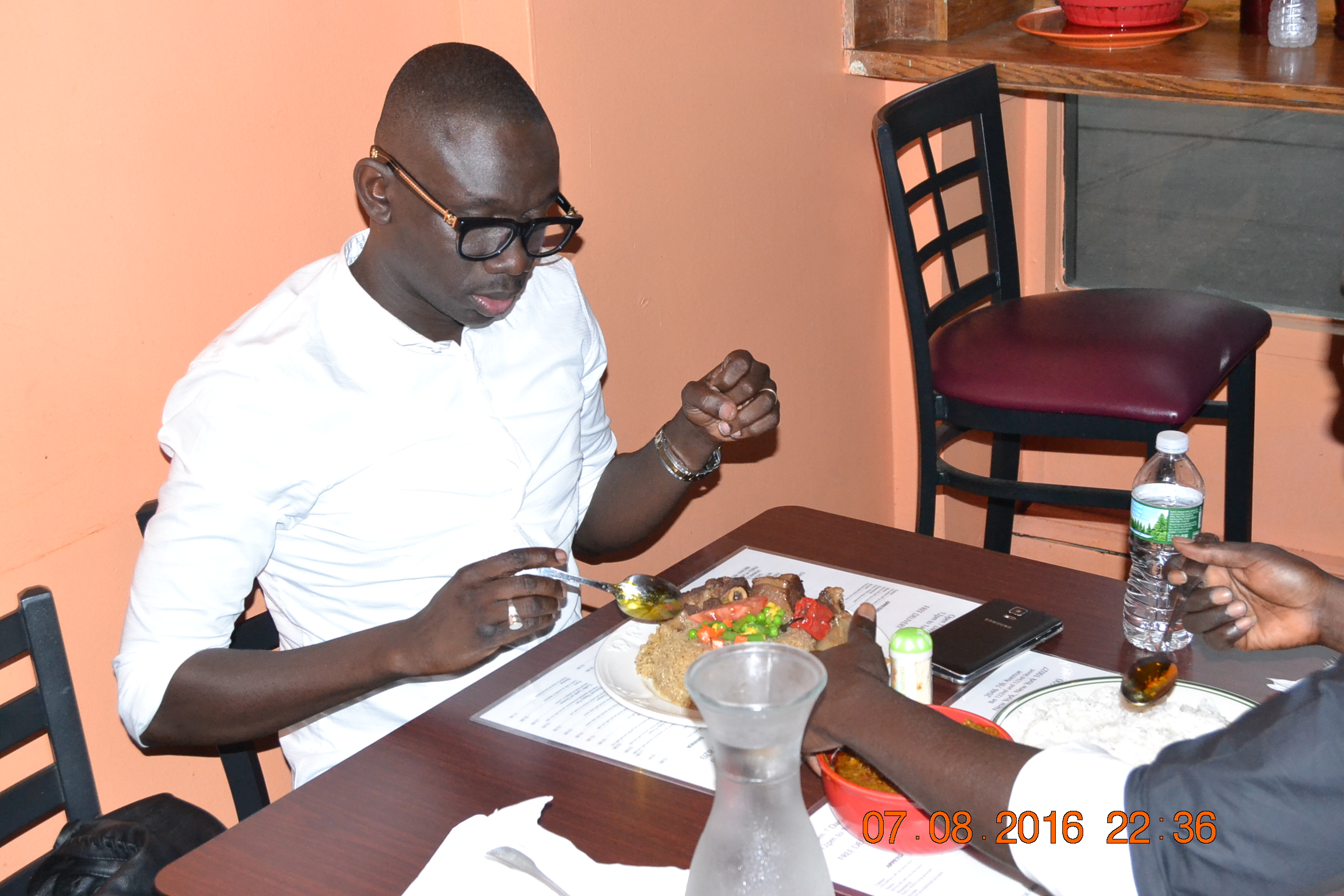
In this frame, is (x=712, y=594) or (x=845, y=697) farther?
(x=712, y=594)

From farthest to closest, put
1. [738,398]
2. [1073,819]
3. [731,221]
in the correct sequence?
[731,221], [738,398], [1073,819]

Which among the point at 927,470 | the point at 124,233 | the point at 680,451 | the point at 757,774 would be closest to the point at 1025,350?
the point at 927,470

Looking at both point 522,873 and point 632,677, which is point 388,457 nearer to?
point 632,677

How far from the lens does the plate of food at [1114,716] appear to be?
133 cm

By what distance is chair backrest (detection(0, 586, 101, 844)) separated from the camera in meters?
1.54

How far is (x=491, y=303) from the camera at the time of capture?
1743 millimetres

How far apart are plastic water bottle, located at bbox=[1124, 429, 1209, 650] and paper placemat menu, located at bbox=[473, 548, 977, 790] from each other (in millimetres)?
203

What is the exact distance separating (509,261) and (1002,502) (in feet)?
5.25

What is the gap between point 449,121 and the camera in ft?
5.41

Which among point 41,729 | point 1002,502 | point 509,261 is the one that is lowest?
point 1002,502

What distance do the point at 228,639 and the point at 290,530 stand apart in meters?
0.18

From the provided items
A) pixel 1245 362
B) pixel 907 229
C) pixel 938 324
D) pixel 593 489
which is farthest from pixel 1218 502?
pixel 593 489

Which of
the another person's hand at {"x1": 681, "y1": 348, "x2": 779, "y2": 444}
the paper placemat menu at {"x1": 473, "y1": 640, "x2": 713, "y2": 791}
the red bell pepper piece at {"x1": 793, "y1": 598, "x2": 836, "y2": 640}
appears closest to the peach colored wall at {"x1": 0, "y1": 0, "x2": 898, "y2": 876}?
the another person's hand at {"x1": 681, "y1": 348, "x2": 779, "y2": 444}

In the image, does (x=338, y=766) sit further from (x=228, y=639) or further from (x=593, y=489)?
(x=593, y=489)
